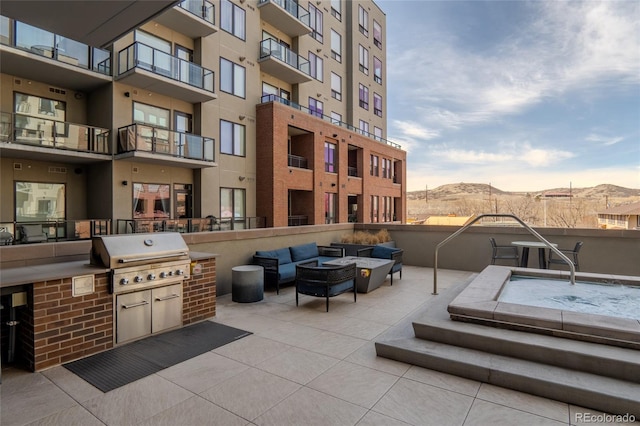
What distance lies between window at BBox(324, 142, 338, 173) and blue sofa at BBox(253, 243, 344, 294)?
948cm

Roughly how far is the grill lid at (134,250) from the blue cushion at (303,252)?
454 centimetres

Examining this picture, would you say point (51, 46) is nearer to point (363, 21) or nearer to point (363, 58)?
point (363, 58)

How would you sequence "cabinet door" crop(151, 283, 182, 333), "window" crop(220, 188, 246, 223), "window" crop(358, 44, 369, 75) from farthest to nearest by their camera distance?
"window" crop(358, 44, 369, 75), "window" crop(220, 188, 246, 223), "cabinet door" crop(151, 283, 182, 333)

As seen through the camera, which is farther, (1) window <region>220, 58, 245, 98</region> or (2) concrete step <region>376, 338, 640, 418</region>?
(1) window <region>220, 58, 245, 98</region>

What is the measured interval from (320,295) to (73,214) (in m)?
9.62

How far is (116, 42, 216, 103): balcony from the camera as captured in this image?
11.0 metres

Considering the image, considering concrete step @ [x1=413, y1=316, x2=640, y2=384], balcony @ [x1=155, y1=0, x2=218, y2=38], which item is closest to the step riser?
concrete step @ [x1=413, y1=316, x2=640, y2=384]

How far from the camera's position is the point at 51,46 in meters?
9.64

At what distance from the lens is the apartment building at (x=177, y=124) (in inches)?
388

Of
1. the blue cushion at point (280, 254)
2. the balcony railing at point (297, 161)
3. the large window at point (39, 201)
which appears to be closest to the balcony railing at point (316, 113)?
Answer: the balcony railing at point (297, 161)

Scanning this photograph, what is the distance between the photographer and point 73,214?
37.2 feet

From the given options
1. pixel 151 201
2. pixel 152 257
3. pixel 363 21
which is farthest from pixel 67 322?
pixel 363 21

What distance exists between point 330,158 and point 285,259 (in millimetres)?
11418

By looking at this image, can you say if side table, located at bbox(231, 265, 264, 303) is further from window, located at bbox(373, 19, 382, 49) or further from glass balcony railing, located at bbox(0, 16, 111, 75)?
window, located at bbox(373, 19, 382, 49)
